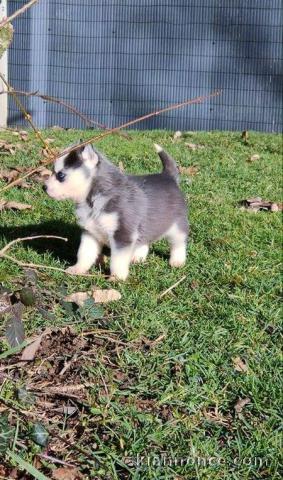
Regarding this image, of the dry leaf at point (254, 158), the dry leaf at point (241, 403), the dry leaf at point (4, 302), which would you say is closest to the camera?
the dry leaf at point (4, 302)

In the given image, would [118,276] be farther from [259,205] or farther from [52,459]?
[259,205]

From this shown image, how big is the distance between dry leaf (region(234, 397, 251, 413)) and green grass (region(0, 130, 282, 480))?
2cm

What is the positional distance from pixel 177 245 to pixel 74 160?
91 centimetres

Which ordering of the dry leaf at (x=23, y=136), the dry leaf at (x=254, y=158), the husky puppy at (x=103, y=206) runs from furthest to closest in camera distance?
the dry leaf at (x=254, y=158) → the dry leaf at (x=23, y=136) → the husky puppy at (x=103, y=206)

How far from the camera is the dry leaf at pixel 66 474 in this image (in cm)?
264

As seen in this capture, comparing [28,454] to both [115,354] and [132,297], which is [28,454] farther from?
[132,297]

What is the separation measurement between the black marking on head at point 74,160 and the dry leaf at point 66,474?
2285 mm

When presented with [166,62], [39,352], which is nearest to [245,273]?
[39,352]

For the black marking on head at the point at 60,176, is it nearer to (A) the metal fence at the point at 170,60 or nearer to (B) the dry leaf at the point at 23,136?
(B) the dry leaf at the point at 23,136

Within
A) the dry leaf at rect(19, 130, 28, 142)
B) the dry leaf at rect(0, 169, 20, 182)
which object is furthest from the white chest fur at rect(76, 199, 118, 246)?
the dry leaf at rect(19, 130, 28, 142)

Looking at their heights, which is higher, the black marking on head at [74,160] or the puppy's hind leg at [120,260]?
the black marking on head at [74,160]

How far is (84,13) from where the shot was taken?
12.0m

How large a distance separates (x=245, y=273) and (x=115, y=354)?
156 centimetres

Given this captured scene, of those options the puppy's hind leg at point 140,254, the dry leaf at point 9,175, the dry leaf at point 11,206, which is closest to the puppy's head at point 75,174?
the puppy's hind leg at point 140,254
